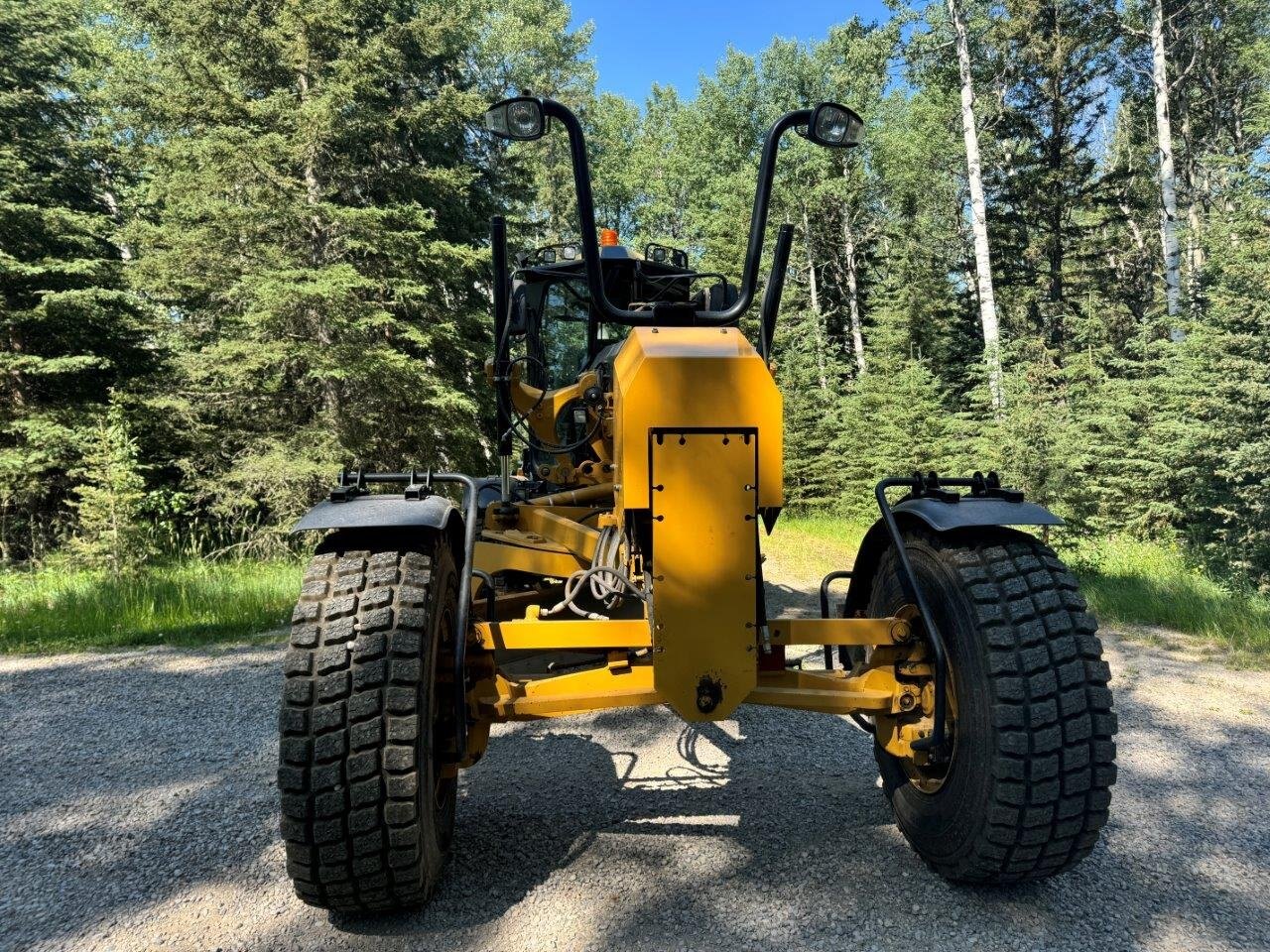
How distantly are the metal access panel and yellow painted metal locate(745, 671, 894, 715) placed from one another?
0.72ft

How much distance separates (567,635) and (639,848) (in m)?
0.92

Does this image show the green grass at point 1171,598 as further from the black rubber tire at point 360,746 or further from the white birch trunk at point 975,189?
the white birch trunk at point 975,189

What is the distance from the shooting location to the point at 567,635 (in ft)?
8.25

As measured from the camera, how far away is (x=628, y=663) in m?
2.55

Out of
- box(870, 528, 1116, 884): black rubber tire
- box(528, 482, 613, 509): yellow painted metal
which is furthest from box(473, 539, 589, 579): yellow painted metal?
box(870, 528, 1116, 884): black rubber tire

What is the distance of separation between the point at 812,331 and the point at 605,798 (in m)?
21.2

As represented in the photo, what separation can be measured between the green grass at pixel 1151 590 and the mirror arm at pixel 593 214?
5019 mm

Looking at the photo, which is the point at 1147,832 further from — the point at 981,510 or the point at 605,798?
the point at 605,798

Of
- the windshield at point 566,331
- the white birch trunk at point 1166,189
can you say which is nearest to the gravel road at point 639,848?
the windshield at point 566,331

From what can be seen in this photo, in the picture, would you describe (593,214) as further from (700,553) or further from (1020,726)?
(1020,726)

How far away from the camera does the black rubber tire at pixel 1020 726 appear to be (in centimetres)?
230

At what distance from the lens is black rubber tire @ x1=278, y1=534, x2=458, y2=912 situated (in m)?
2.19

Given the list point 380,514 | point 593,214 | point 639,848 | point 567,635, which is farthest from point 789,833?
point 593,214

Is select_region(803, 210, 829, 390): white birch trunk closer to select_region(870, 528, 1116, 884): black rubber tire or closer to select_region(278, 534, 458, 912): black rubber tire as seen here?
select_region(870, 528, 1116, 884): black rubber tire
